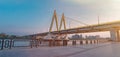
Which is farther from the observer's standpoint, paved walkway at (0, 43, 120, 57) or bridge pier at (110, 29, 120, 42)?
bridge pier at (110, 29, 120, 42)

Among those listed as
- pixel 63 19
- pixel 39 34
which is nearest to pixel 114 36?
pixel 63 19

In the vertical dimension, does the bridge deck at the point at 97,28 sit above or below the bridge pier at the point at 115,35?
above

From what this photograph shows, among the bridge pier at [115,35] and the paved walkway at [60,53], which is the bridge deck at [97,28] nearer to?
the bridge pier at [115,35]

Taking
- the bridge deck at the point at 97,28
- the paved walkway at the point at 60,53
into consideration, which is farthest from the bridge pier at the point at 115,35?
the paved walkway at the point at 60,53

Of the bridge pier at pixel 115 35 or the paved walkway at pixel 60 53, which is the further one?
the bridge pier at pixel 115 35

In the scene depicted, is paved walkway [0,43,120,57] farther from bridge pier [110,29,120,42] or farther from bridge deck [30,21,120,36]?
bridge deck [30,21,120,36]

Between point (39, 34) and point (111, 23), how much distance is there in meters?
23.2

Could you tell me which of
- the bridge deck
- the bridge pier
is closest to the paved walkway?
the bridge pier

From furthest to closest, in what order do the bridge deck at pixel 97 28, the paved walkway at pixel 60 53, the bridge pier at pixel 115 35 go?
the bridge deck at pixel 97 28, the bridge pier at pixel 115 35, the paved walkway at pixel 60 53

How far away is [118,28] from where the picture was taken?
28312 mm

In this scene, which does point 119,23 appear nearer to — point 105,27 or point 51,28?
point 105,27

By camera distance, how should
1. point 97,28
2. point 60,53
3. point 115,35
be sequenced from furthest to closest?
point 97,28
point 115,35
point 60,53

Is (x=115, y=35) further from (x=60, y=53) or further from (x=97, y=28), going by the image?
(x=60, y=53)

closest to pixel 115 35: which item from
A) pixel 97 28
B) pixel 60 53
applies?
pixel 97 28
